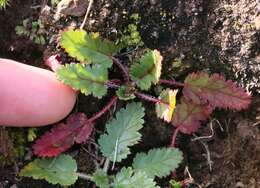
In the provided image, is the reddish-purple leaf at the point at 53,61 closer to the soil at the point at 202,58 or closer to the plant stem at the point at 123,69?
the soil at the point at 202,58

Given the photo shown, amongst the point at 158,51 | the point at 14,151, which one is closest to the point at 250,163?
the point at 158,51

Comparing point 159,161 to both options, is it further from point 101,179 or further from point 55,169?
point 55,169

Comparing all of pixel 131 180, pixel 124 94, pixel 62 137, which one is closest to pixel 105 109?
pixel 124 94

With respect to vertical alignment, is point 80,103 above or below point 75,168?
above

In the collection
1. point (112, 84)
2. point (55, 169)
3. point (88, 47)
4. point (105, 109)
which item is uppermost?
point (88, 47)

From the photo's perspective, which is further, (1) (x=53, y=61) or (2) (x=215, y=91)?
(1) (x=53, y=61)

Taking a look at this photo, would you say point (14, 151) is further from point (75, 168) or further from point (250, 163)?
point (250, 163)
